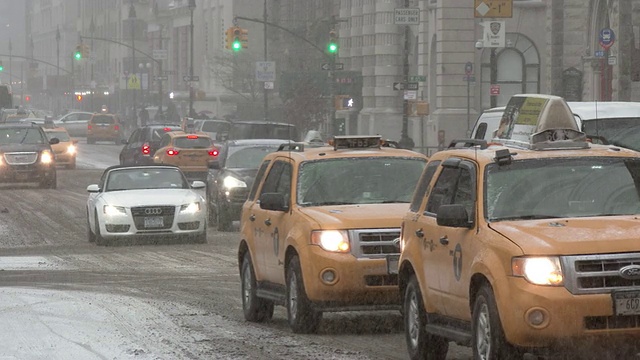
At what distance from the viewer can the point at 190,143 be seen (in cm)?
4359

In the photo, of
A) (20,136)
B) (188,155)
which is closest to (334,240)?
(188,155)

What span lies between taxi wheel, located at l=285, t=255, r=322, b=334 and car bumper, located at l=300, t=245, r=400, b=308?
0.14m

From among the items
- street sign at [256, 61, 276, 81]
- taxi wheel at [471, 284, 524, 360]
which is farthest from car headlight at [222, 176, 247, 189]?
street sign at [256, 61, 276, 81]

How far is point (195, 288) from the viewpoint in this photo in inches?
746

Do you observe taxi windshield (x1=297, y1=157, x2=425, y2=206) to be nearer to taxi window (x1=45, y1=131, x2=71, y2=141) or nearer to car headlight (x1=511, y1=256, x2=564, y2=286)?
car headlight (x1=511, y1=256, x2=564, y2=286)

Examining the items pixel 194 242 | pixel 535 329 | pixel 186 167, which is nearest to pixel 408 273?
pixel 535 329

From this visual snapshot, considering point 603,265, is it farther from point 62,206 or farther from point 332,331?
point 62,206

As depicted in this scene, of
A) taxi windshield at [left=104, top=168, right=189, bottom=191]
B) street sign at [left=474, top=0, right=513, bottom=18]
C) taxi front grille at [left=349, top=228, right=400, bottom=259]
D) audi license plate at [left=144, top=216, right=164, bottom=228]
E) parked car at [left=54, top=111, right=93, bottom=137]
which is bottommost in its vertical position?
parked car at [left=54, top=111, right=93, bottom=137]

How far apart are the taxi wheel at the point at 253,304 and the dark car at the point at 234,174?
43.7ft

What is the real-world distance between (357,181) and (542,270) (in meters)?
5.42

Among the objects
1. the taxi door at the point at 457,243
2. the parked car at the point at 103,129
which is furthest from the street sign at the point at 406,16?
the parked car at the point at 103,129

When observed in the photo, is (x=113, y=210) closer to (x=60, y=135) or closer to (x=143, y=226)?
(x=143, y=226)

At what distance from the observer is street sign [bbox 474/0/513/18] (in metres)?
36.2

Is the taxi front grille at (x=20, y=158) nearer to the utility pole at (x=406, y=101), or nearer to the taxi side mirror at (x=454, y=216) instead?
the utility pole at (x=406, y=101)
